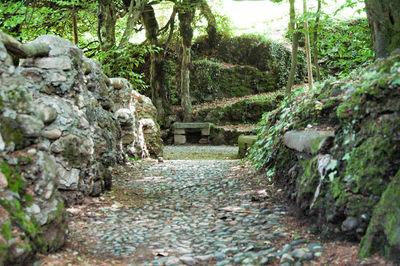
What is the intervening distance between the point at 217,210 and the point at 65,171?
1.97m

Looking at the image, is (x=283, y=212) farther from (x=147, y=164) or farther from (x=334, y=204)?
(x=147, y=164)

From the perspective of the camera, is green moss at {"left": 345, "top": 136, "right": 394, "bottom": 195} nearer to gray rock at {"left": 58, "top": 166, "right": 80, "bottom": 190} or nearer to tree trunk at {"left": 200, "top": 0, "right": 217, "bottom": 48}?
gray rock at {"left": 58, "top": 166, "right": 80, "bottom": 190}

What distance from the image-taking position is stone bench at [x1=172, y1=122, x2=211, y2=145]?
1728 centimetres

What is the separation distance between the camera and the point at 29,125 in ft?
9.90

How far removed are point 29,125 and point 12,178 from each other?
1.75 feet

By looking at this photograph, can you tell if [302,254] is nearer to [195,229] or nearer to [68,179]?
[195,229]

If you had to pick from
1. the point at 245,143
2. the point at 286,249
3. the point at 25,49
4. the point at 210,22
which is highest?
the point at 210,22

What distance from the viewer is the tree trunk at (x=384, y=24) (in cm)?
407

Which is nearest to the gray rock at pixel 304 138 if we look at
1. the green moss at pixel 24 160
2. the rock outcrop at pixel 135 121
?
the green moss at pixel 24 160

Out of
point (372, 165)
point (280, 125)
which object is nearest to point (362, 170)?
point (372, 165)

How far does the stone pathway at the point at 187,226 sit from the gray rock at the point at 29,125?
1144 millimetres

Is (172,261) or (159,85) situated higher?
(159,85)

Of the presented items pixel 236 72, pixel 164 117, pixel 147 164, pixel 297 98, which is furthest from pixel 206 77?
pixel 297 98

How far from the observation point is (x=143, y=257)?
3125 millimetres
